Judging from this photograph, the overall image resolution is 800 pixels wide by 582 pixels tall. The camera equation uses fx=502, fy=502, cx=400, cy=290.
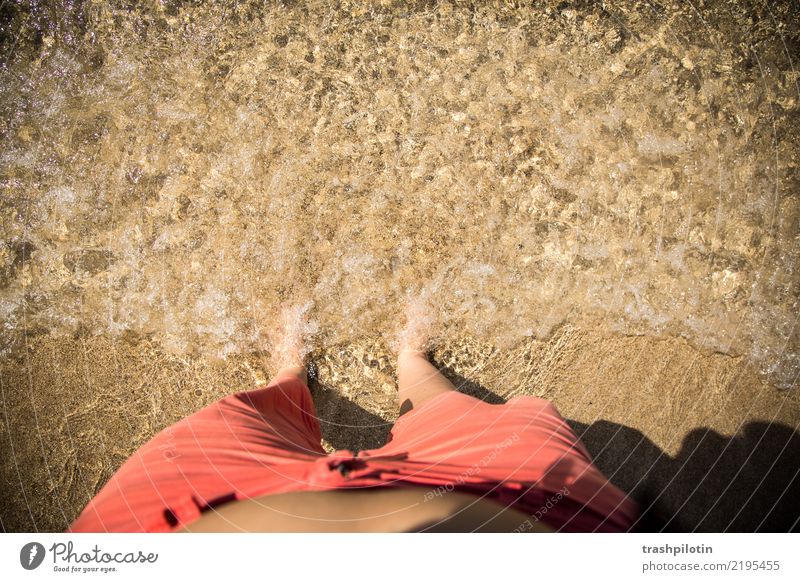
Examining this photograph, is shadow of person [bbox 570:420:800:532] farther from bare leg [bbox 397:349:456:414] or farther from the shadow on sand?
bare leg [bbox 397:349:456:414]

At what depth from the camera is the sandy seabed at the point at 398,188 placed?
1.07 m

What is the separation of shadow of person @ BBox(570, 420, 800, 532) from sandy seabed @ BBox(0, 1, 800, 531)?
7 cm

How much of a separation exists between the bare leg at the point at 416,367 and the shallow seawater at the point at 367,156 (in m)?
0.10

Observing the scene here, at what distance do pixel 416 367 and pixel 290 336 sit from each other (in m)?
0.29

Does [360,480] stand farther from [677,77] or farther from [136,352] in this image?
[677,77]

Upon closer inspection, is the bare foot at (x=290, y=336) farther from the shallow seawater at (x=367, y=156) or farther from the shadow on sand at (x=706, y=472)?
the shadow on sand at (x=706, y=472)

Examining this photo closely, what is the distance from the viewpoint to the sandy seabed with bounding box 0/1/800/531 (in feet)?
3.52

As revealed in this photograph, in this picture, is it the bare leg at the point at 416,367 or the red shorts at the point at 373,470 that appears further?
the bare leg at the point at 416,367

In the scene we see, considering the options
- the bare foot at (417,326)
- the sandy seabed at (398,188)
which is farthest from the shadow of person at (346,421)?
the bare foot at (417,326)

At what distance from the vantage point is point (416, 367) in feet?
3.50

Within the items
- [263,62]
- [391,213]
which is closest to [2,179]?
[263,62]

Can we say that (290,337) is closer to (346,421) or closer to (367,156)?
(346,421)
